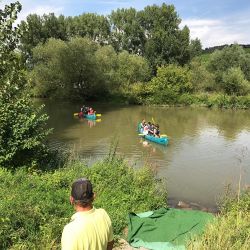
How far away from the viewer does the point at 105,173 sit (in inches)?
457

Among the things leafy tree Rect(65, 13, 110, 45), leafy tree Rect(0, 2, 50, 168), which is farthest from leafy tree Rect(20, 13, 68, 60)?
leafy tree Rect(0, 2, 50, 168)

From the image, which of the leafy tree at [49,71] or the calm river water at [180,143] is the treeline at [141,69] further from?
the calm river water at [180,143]

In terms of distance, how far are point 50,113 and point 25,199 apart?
29124mm

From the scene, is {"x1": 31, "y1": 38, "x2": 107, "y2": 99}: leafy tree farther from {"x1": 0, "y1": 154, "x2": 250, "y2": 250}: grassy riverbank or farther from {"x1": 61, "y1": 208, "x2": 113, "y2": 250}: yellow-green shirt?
{"x1": 61, "y1": 208, "x2": 113, "y2": 250}: yellow-green shirt

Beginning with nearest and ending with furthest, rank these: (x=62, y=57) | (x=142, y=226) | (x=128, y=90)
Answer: (x=142, y=226) < (x=62, y=57) < (x=128, y=90)

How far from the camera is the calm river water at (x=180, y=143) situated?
15.9 m

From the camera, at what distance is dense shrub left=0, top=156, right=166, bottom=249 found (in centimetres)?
679

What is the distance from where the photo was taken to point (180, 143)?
24.4m

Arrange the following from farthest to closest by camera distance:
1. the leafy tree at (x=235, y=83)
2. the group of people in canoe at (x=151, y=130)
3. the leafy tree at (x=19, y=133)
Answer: the leafy tree at (x=235, y=83) → the group of people in canoe at (x=151, y=130) → the leafy tree at (x=19, y=133)

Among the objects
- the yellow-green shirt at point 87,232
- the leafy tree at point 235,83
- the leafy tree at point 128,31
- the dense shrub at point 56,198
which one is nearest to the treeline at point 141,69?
the leafy tree at point 235,83

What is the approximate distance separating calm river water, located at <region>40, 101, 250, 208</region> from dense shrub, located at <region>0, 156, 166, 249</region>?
130 cm

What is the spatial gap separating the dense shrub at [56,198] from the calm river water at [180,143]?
4.26 ft

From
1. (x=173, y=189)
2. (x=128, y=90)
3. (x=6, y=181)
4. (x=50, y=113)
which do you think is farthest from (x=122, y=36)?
(x=6, y=181)

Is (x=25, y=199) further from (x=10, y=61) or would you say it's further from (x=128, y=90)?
(x=128, y=90)
